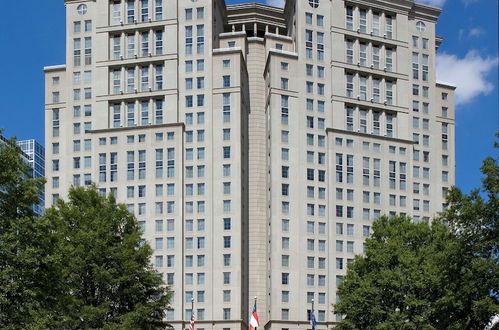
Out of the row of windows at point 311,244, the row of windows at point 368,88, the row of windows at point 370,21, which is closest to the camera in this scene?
the row of windows at point 311,244

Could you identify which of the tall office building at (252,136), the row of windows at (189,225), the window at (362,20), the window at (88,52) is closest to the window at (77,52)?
the tall office building at (252,136)

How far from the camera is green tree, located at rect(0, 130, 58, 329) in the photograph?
56.4 metres

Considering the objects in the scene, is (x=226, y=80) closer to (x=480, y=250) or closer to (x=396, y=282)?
(x=396, y=282)

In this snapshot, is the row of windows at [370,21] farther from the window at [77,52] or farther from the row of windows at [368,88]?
the window at [77,52]

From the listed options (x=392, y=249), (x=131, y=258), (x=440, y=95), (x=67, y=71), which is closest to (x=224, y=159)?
(x=67, y=71)

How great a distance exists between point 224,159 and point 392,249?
183 ft

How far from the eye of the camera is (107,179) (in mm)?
138000

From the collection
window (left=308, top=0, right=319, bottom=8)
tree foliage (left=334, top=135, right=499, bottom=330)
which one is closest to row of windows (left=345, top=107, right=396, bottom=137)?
window (left=308, top=0, right=319, bottom=8)

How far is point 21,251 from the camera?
Result: 57219 mm

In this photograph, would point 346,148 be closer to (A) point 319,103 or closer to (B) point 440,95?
(A) point 319,103

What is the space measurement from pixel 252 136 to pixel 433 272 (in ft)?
224

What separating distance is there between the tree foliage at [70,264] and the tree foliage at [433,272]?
851 inches

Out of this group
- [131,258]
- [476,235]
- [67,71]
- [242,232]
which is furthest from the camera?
[67,71]

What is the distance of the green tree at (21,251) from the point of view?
56.4 m
